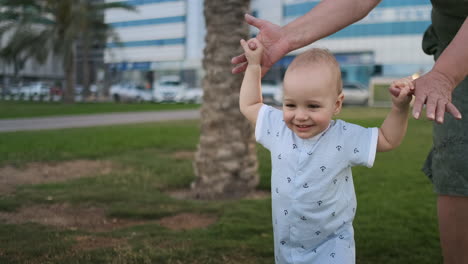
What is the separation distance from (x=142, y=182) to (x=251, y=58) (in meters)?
4.14

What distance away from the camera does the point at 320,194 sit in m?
1.78

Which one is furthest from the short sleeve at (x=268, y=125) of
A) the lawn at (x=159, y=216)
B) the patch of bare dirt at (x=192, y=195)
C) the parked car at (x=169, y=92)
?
the parked car at (x=169, y=92)

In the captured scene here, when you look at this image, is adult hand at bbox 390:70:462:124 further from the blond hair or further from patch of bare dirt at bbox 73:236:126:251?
patch of bare dirt at bbox 73:236:126:251

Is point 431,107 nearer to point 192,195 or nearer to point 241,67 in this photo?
point 241,67

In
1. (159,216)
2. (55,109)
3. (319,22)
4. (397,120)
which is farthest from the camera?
(55,109)

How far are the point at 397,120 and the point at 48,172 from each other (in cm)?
565

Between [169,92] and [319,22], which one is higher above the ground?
[319,22]

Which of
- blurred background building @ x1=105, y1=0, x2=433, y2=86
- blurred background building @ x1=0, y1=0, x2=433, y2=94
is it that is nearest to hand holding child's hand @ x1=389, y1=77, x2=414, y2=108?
blurred background building @ x1=0, y1=0, x2=433, y2=94

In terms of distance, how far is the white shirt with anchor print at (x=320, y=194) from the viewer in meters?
1.79

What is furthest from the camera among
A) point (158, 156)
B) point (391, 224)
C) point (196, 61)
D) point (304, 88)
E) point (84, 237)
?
point (196, 61)

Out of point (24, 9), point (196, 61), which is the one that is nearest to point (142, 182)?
point (24, 9)

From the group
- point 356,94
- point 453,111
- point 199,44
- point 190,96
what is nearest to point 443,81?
point 453,111

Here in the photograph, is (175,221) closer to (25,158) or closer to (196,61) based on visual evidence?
(25,158)

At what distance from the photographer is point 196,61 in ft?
179
